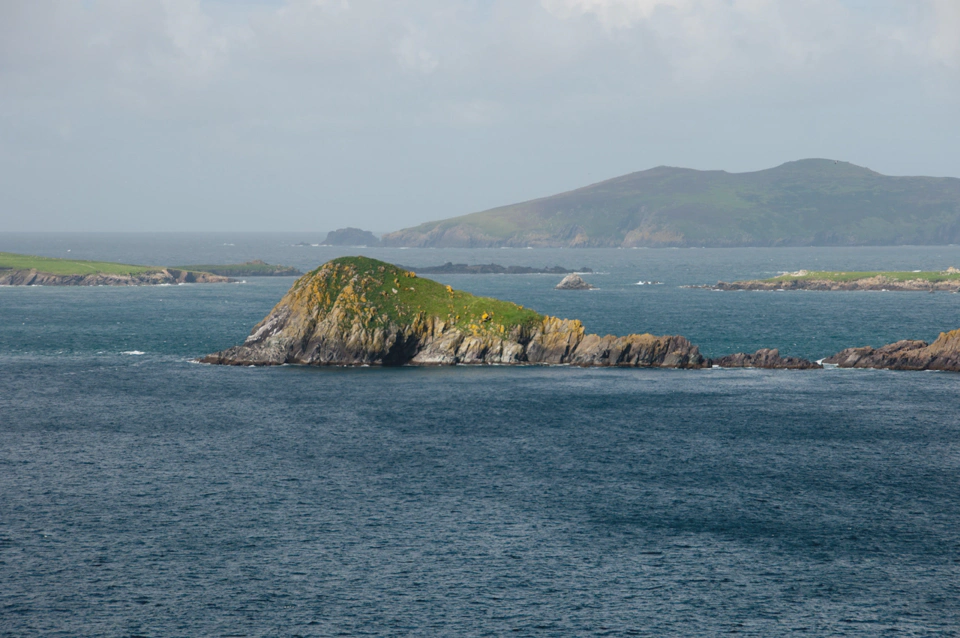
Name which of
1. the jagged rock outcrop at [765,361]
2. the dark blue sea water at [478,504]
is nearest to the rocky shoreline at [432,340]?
the jagged rock outcrop at [765,361]

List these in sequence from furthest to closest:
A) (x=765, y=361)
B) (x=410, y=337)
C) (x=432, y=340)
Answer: (x=432, y=340), (x=410, y=337), (x=765, y=361)

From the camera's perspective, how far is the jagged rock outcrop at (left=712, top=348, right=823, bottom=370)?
133750 millimetres

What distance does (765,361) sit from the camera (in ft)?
442

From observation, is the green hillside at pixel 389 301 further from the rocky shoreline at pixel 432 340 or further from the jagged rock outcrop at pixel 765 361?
the jagged rock outcrop at pixel 765 361

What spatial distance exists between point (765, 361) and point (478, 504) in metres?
74.8

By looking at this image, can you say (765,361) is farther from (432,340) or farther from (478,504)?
(478,504)

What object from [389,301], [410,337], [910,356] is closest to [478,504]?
[410,337]

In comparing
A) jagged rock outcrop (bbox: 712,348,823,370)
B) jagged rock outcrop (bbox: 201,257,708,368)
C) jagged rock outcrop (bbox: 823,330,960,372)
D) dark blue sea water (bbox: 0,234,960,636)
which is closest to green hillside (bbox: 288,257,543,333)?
jagged rock outcrop (bbox: 201,257,708,368)

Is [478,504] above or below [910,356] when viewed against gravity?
below

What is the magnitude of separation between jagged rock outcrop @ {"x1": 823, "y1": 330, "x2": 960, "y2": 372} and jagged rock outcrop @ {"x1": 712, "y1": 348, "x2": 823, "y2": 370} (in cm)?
558

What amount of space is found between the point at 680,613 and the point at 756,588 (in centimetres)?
610

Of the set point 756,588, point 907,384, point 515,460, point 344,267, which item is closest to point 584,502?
point 515,460

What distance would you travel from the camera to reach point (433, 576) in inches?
2330

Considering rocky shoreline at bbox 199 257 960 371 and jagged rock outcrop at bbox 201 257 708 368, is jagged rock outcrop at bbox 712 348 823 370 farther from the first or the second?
jagged rock outcrop at bbox 201 257 708 368
